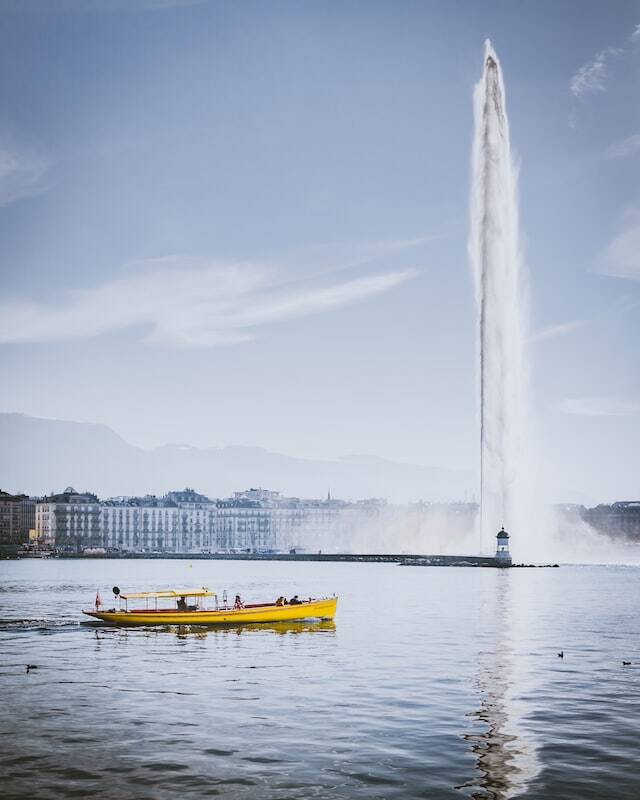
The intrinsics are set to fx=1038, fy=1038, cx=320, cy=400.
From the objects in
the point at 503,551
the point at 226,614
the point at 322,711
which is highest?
the point at 503,551

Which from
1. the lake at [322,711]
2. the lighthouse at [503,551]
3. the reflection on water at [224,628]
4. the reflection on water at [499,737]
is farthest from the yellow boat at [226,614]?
the lighthouse at [503,551]

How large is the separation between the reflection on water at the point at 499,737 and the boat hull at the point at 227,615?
14807 millimetres

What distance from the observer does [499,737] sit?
94.8ft

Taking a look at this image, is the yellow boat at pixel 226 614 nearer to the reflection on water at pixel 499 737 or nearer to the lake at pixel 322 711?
the lake at pixel 322 711

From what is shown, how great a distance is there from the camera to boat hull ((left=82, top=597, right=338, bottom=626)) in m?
61.2

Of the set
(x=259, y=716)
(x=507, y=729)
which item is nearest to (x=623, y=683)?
(x=507, y=729)

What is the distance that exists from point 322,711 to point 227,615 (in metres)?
29.2

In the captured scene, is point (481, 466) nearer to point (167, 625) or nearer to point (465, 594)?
point (465, 594)

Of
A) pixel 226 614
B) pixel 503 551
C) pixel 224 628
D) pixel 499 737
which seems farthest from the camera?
pixel 503 551

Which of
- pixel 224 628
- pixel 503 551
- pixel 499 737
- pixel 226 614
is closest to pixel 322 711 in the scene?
pixel 499 737

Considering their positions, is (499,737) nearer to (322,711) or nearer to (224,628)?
(322,711)

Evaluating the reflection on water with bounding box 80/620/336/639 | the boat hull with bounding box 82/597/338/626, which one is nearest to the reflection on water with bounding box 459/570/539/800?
the reflection on water with bounding box 80/620/336/639

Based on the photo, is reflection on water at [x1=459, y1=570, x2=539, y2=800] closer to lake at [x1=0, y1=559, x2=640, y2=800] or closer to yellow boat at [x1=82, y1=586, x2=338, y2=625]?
lake at [x1=0, y1=559, x2=640, y2=800]

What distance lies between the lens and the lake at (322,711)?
24.1m
